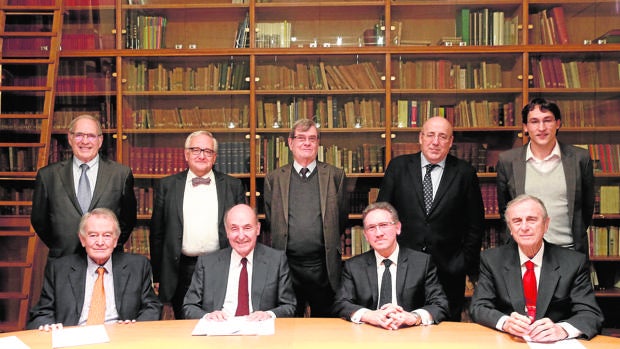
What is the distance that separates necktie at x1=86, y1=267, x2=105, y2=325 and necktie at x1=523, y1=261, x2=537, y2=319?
1.96 m

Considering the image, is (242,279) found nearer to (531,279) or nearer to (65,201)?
(65,201)

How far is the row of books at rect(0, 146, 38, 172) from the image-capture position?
206 inches

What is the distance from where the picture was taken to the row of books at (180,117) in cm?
566

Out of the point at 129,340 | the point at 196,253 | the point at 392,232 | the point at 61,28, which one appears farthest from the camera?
the point at 61,28

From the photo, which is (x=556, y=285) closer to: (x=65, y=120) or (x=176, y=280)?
(x=176, y=280)

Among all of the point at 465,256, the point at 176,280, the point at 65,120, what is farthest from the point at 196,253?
the point at 65,120

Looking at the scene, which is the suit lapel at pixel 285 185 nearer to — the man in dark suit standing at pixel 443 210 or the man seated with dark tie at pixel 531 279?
the man in dark suit standing at pixel 443 210

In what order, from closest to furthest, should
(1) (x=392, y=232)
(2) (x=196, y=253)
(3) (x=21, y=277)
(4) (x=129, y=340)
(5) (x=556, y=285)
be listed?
(4) (x=129, y=340) < (5) (x=556, y=285) < (1) (x=392, y=232) < (2) (x=196, y=253) < (3) (x=21, y=277)

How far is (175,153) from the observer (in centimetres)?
570

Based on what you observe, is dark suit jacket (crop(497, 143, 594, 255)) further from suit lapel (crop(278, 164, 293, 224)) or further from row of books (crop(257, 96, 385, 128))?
row of books (crop(257, 96, 385, 128))

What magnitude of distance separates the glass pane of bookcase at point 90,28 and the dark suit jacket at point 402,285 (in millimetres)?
3457

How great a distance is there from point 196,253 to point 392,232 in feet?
4.08

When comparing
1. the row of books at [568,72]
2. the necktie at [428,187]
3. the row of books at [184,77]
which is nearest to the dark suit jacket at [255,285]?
the necktie at [428,187]

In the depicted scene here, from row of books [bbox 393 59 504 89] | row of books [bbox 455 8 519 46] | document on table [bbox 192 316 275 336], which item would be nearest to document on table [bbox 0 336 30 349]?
document on table [bbox 192 316 275 336]
